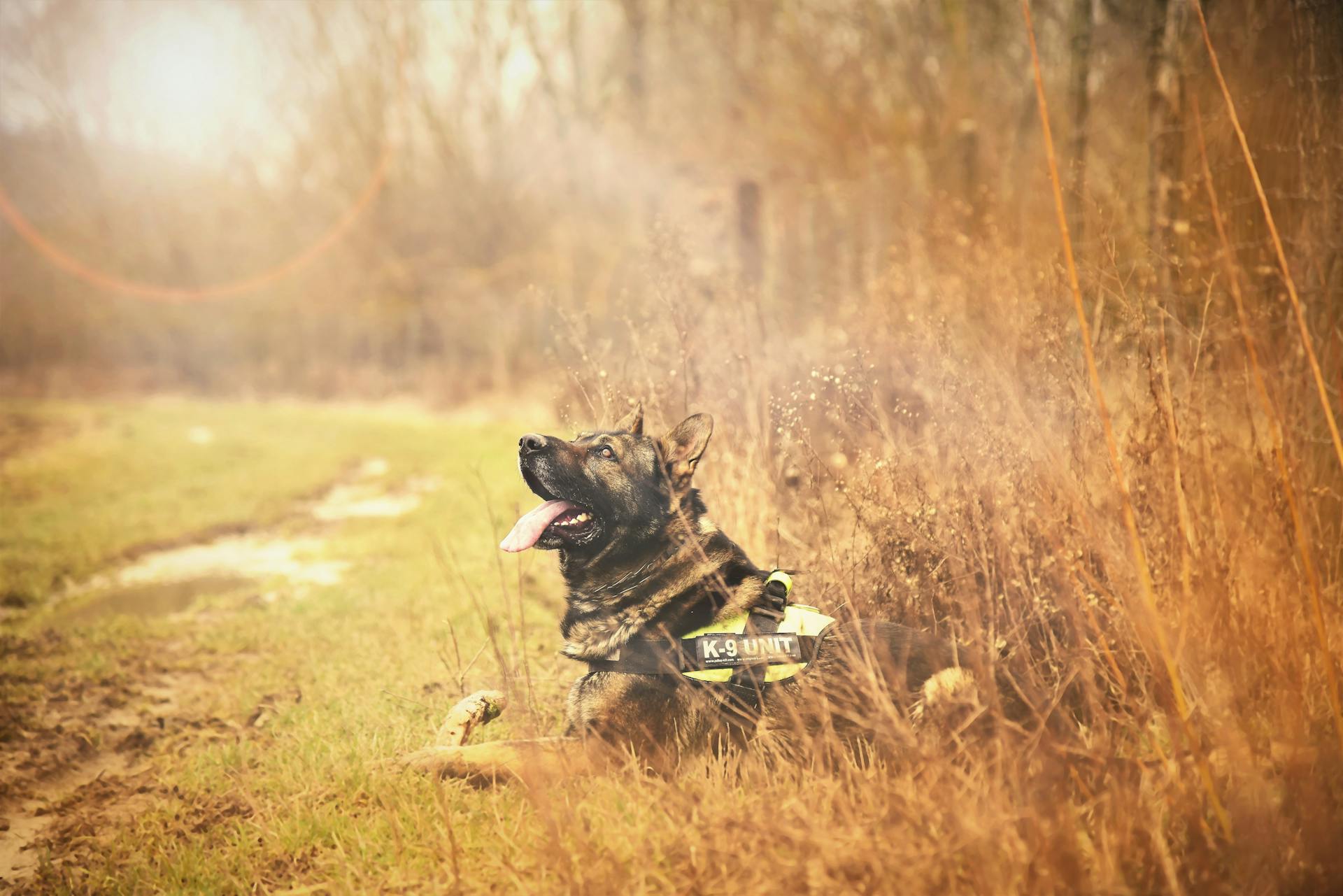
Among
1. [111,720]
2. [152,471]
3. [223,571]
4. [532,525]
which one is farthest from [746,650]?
[152,471]

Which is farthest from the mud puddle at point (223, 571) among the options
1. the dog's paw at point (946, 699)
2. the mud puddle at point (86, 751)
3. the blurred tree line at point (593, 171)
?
the dog's paw at point (946, 699)

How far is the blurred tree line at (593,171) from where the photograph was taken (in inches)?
172

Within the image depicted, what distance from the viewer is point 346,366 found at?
23391mm

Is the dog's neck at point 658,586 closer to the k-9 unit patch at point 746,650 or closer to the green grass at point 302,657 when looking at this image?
the k-9 unit patch at point 746,650

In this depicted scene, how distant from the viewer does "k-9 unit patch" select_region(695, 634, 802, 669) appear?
2.66 m

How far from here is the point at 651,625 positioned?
2984mm

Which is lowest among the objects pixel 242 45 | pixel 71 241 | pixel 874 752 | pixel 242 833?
pixel 242 833

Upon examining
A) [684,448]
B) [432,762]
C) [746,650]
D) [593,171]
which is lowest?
[432,762]

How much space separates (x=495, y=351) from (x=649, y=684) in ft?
57.7

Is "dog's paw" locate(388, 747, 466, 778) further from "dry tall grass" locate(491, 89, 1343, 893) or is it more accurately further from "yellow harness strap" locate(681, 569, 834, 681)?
"yellow harness strap" locate(681, 569, 834, 681)

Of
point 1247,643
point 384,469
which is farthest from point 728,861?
point 384,469

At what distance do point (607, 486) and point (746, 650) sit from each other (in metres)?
0.90

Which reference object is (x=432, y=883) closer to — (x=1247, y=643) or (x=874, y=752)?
(x=874, y=752)

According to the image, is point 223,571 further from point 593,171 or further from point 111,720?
point 593,171
